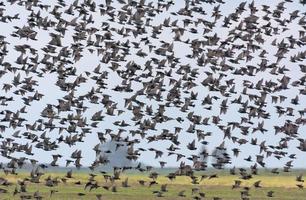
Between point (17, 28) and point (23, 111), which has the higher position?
point (17, 28)

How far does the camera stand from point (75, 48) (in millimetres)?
62438

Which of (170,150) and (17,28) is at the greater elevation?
(17,28)

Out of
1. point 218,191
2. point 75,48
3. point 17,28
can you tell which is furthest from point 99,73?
point 218,191

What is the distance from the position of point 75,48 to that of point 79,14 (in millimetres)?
2195

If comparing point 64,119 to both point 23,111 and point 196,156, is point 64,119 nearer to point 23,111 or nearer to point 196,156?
point 23,111

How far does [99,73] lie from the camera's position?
207ft

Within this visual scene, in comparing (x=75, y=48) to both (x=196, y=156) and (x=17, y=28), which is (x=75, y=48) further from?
(x=196, y=156)

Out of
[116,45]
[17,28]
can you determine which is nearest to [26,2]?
[17,28]

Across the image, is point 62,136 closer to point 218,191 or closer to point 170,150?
point 170,150

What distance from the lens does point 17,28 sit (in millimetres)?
61125

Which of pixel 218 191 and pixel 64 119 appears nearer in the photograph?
pixel 64 119

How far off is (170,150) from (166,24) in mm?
8138

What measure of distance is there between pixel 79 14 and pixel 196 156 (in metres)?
12.0

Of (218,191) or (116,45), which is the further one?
(218,191)
